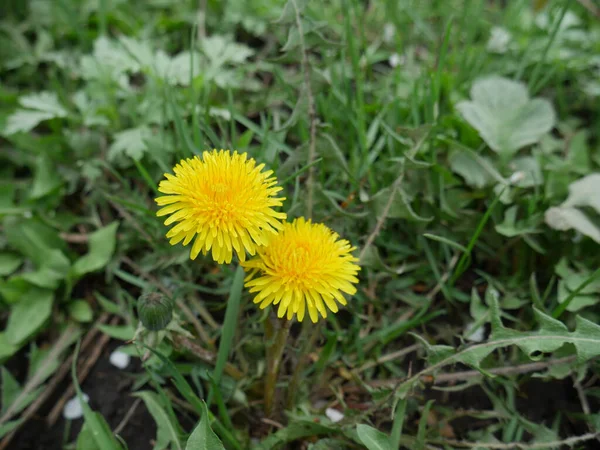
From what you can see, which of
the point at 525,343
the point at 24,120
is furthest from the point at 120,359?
the point at 525,343

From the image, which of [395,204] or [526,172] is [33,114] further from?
[526,172]

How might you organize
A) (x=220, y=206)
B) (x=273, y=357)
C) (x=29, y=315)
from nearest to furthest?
(x=220, y=206)
(x=273, y=357)
(x=29, y=315)

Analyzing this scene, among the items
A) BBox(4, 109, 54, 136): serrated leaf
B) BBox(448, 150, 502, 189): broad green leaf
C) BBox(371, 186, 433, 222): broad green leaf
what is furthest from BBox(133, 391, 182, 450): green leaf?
BBox(448, 150, 502, 189): broad green leaf

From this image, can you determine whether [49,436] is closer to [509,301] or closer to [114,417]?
[114,417]

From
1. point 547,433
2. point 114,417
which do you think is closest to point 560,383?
point 547,433

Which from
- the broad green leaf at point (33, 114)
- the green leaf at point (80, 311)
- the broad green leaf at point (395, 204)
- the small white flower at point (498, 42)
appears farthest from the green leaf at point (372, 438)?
the small white flower at point (498, 42)

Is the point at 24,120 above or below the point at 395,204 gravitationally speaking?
below

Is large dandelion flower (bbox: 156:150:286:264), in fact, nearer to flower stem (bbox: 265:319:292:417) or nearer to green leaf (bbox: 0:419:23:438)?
flower stem (bbox: 265:319:292:417)
